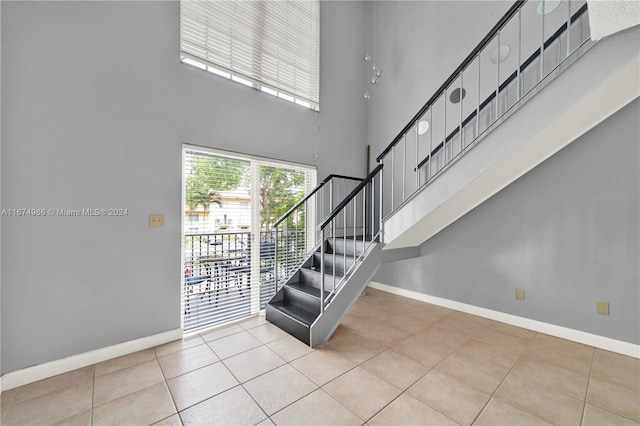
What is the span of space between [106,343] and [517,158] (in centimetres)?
409

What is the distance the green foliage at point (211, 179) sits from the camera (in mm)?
2945

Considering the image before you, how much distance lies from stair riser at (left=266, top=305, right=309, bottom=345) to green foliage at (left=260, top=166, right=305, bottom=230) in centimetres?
107

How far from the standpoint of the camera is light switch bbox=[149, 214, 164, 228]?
8.63ft

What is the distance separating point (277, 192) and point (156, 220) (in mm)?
1501

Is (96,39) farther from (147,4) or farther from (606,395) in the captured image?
(606,395)

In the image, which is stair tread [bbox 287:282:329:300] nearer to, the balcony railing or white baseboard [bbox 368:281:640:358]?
the balcony railing

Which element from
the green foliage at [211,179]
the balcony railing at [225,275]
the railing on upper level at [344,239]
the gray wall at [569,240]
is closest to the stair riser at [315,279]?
the railing on upper level at [344,239]

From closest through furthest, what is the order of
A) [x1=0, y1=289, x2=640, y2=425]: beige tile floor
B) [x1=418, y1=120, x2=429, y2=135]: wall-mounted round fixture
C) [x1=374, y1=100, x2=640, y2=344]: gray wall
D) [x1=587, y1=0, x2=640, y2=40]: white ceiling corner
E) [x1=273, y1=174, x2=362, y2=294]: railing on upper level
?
[x1=587, y1=0, x2=640, y2=40]: white ceiling corner → [x1=0, y1=289, x2=640, y2=425]: beige tile floor → [x1=374, y1=100, x2=640, y2=344]: gray wall → [x1=273, y1=174, x2=362, y2=294]: railing on upper level → [x1=418, y1=120, x2=429, y2=135]: wall-mounted round fixture

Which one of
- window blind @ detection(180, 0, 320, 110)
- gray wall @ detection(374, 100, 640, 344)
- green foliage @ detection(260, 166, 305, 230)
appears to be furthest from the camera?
green foliage @ detection(260, 166, 305, 230)

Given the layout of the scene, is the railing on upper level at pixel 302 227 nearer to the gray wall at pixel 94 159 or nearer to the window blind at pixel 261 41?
the gray wall at pixel 94 159

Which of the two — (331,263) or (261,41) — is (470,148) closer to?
(331,263)

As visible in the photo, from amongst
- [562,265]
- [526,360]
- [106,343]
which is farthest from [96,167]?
[562,265]

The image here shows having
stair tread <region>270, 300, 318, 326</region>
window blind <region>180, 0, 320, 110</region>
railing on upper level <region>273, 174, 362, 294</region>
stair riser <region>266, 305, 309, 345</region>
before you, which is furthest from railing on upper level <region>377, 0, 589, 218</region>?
window blind <region>180, 0, 320, 110</region>

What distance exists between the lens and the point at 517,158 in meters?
2.41
